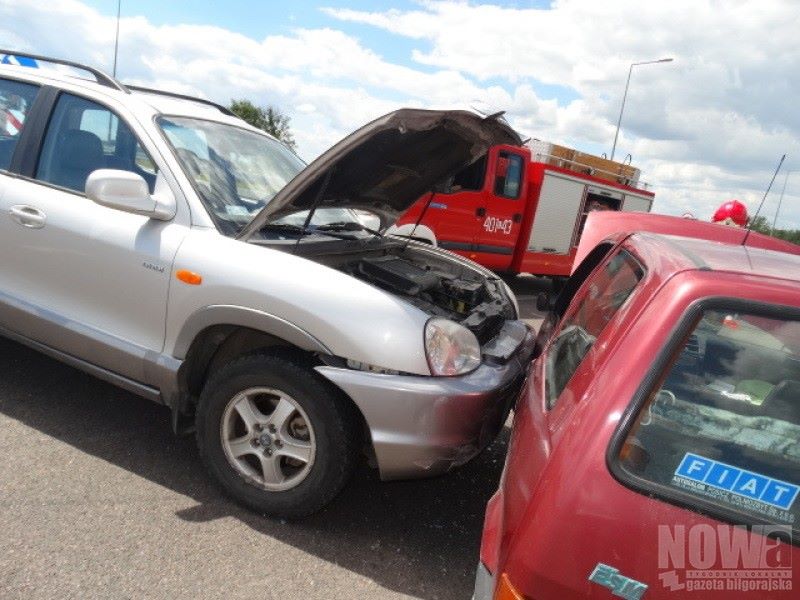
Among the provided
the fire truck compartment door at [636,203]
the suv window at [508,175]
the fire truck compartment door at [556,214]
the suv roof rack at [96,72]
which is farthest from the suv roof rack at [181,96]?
the fire truck compartment door at [636,203]

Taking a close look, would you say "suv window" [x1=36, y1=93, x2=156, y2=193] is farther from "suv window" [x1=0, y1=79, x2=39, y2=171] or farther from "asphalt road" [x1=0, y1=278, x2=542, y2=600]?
"asphalt road" [x1=0, y1=278, x2=542, y2=600]

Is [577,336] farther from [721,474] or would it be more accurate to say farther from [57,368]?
[57,368]

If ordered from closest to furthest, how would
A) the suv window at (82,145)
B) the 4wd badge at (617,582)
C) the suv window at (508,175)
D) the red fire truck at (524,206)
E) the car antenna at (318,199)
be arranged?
the 4wd badge at (617,582) → the car antenna at (318,199) → the suv window at (82,145) → the red fire truck at (524,206) → the suv window at (508,175)

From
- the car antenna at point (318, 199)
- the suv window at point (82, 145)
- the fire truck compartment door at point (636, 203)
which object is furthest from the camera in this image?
the fire truck compartment door at point (636, 203)

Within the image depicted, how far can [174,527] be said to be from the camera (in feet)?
9.33

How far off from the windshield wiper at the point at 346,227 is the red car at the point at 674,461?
2.17 metres

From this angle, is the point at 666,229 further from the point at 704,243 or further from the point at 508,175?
the point at 508,175

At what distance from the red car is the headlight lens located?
866mm

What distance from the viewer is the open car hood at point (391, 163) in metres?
Answer: 2.87

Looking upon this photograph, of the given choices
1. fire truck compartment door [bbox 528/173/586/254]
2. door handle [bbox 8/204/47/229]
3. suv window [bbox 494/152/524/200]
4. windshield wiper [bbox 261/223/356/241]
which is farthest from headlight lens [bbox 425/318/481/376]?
fire truck compartment door [bbox 528/173/586/254]

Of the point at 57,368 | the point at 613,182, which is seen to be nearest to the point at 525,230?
the point at 613,182

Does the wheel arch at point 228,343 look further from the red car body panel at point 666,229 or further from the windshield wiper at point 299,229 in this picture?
the red car body panel at point 666,229

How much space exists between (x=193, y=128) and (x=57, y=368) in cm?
190

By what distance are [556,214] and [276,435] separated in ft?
31.3
